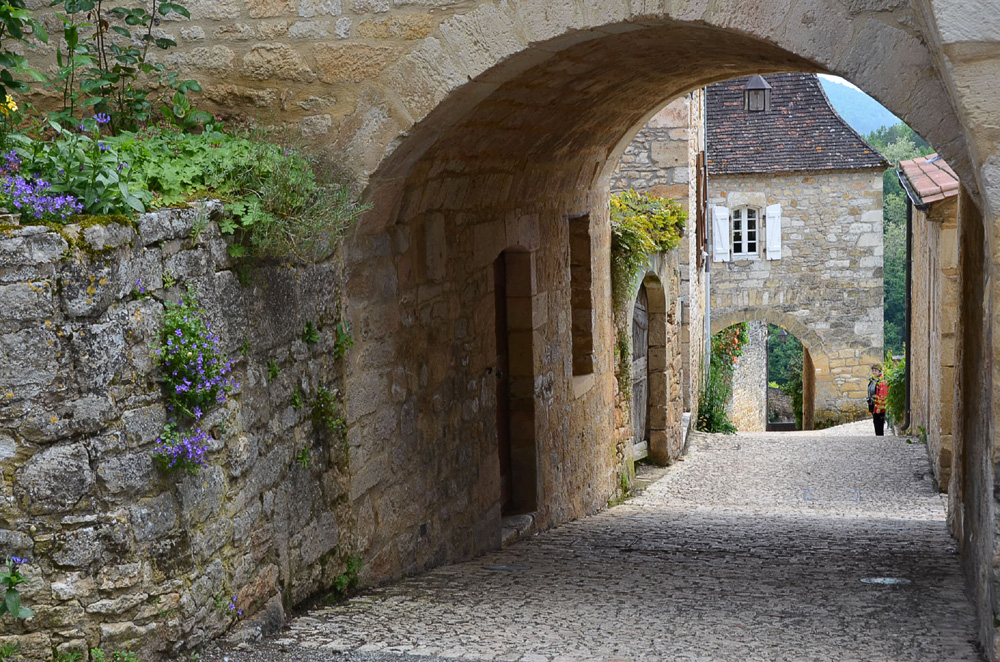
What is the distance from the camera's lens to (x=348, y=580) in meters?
4.47

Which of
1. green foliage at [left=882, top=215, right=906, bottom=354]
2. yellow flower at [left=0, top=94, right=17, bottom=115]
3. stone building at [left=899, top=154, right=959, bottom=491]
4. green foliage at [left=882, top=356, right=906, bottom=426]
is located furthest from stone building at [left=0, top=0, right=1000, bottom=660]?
green foliage at [left=882, top=215, right=906, bottom=354]

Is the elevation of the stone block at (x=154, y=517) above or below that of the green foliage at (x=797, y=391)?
above

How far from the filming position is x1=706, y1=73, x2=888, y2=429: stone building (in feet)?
65.7

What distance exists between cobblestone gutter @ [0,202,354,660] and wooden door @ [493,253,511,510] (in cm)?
307

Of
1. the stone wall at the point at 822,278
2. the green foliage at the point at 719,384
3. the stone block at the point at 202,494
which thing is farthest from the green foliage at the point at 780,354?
the stone block at the point at 202,494

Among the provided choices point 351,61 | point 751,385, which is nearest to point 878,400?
point 751,385

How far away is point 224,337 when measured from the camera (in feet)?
11.8

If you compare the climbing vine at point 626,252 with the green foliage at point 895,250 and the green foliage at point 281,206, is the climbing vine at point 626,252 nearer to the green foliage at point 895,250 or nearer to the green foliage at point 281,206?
the green foliage at point 281,206

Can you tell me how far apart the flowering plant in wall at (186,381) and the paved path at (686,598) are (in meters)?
Answer: 0.76

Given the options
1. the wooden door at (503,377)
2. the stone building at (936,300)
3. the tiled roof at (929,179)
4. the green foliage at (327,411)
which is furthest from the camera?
the stone building at (936,300)

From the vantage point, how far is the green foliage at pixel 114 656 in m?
3.09

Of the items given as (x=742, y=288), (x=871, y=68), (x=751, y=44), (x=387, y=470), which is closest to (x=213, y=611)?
(x=387, y=470)

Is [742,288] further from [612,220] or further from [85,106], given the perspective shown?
[85,106]

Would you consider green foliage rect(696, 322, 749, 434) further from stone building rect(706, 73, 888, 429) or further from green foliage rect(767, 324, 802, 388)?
green foliage rect(767, 324, 802, 388)
